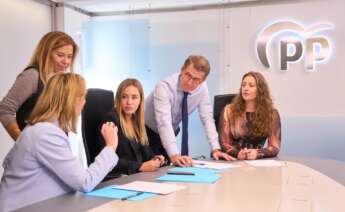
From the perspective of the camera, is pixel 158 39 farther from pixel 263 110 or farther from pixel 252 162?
pixel 252 162

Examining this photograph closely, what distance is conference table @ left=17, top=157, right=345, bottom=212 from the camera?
1.41 metres

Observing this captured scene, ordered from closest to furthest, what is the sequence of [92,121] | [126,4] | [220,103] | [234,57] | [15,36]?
[92,121], [220,103], [15,36], [234,57], [126,4]

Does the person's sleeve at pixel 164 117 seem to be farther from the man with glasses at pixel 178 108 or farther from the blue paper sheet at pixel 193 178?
the blue paper sheet at pixel 193 178

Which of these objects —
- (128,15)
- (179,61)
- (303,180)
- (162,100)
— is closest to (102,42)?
(128,15)

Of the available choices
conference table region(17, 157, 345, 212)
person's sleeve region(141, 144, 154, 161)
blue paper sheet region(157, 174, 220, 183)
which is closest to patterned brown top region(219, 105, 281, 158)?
person's sleeve region(141, 144, 154, 161)

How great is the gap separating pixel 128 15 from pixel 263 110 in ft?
9.09

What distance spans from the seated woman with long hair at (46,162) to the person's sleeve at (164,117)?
964mm

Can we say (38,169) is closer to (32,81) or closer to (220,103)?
(32,81)

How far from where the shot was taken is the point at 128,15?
201 inches

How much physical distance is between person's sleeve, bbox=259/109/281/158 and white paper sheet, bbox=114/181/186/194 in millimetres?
1137

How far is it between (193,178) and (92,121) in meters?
0.88

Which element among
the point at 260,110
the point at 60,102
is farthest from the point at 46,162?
the point at 260,110

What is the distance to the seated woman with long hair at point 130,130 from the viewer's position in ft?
7.49

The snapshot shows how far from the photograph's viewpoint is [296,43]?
450 cm
